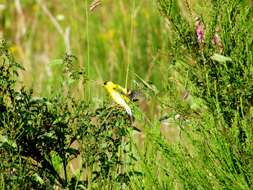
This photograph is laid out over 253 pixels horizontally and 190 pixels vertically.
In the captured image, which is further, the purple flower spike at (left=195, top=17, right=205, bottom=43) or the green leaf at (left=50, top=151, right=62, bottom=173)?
the purple flower spike at (left=195, top=17, right=205, bottom=43)

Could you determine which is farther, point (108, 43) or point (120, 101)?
point (108, 43)

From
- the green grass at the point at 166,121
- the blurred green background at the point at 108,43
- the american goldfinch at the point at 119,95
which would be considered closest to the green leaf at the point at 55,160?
the green grass at the point at 166,121

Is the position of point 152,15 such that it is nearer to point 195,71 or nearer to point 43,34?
point 43,34

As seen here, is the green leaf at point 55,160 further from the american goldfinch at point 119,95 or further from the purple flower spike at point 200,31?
the purple flower spike at point 200,31

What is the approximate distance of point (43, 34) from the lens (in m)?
7.78

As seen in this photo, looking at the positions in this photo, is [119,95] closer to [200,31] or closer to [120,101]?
[120,101]

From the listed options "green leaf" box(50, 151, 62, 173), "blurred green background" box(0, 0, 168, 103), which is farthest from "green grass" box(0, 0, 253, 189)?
"blurred green background" box(0, 0, 168, 103)

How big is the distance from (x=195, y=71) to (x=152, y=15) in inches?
123

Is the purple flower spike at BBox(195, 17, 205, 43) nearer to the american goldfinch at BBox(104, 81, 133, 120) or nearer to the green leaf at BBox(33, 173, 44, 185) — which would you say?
the american goldfinch at BBox(104, 81, 133, 120)

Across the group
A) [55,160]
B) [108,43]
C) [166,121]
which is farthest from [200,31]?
[108,43]

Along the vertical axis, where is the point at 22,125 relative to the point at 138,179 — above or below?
above

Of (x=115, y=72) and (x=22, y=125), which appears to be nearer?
(x=22, y=125)

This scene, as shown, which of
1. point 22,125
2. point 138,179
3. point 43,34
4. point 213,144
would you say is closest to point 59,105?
point 22,125

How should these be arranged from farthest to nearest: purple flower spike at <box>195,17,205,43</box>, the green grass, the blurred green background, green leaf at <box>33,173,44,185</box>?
the blurred green background < purple flower spike at <box>195,17,205,43</box> < green leaf at <box>33,173,44,185</box> < the green grass
